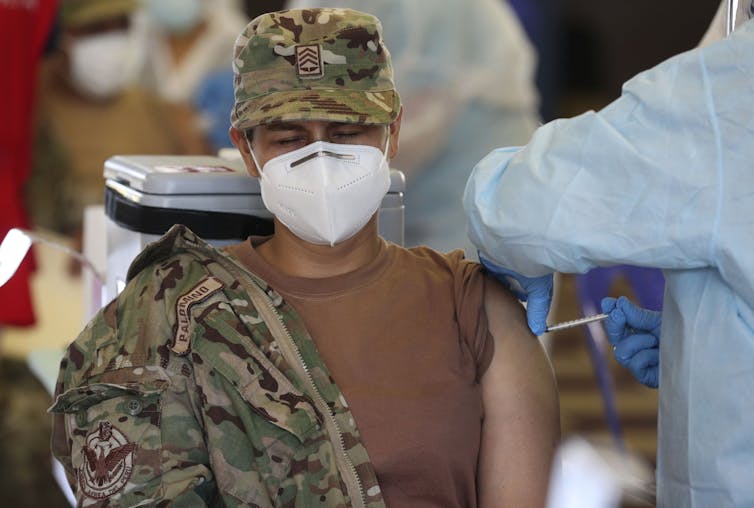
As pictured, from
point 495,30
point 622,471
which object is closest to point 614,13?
point 495,30

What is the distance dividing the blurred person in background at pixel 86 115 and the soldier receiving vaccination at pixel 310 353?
245cm

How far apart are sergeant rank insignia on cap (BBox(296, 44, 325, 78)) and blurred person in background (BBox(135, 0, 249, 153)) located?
10.1ft

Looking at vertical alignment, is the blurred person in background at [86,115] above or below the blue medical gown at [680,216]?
below

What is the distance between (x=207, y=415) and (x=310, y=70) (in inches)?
22.3

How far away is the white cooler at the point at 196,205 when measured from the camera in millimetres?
2275

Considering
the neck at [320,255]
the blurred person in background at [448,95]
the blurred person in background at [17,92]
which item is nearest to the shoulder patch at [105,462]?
the neck at [320,255]

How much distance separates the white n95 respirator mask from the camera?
1967 mm

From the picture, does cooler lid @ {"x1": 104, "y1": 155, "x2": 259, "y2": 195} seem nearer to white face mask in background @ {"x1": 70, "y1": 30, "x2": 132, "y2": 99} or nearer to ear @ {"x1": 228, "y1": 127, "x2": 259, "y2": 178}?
ear @ {"x1": 228, "y1": 127, "x2": 259, "y2": 178}

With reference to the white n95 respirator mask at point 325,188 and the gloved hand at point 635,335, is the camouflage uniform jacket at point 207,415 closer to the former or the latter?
the white n95 respirator mask at point 325,188

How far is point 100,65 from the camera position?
4625 millimetres

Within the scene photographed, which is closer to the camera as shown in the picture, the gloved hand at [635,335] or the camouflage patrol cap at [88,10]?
the gloved hand at [635,335]

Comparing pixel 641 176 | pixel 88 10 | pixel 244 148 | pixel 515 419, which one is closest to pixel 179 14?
pixel 88 10

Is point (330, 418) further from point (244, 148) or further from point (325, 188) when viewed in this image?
point (244, 148)

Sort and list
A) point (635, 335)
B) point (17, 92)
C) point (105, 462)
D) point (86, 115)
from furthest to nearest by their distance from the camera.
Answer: point (86, 115) → point (17, 92) → point (635, 335) → point (105, 462)
